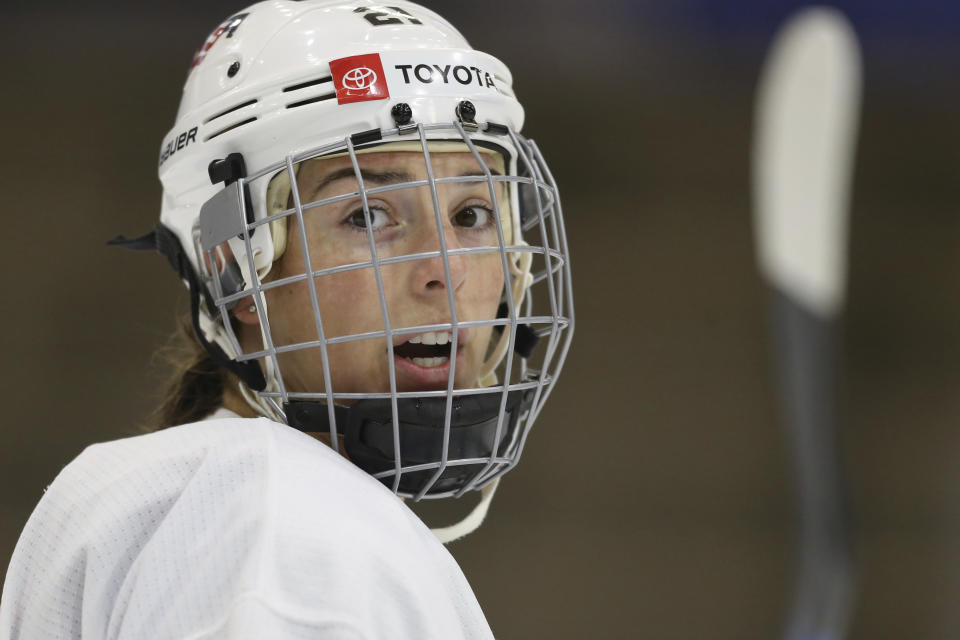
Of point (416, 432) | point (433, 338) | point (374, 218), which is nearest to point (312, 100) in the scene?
point (374, 218)

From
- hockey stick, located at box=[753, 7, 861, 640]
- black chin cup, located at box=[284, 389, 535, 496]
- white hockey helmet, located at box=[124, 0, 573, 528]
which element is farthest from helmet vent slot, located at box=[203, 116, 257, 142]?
hockey stick, located at box=[753, 7, 861, 640]

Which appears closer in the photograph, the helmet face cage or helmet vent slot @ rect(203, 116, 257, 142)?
the helmet face cage

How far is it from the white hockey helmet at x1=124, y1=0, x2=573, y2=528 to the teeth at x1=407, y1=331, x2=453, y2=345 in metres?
0.03

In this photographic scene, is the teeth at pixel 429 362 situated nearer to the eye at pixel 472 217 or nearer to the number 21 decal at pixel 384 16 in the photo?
the eye at pixel 472 217

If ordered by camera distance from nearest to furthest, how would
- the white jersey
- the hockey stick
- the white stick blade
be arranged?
the white jersey
the hockey stick
the white stick blade

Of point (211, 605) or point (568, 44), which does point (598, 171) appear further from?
point (211, 605)

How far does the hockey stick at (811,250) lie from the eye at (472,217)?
3.05m

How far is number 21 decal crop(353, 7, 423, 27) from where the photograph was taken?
137cm

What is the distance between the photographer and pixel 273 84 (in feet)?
4.23

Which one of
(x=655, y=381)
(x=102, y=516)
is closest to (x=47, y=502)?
(x=102, y=516)

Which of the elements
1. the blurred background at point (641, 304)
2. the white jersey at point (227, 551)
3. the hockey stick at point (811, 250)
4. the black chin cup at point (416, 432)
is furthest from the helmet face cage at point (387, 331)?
the hockey stick at point (811, 250)

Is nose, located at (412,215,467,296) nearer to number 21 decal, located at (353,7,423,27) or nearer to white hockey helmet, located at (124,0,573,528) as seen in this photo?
white hockey helmet, located at (124,0,573,528)

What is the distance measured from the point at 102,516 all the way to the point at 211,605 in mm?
196

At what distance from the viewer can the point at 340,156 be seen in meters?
1.28
